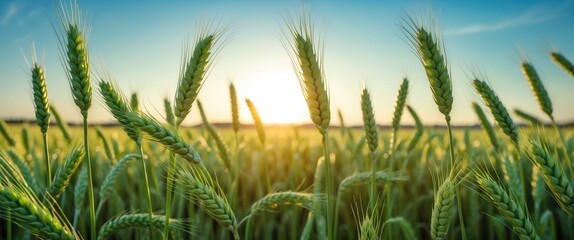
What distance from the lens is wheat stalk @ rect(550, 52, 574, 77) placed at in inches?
143

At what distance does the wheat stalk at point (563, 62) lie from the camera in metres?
3.63

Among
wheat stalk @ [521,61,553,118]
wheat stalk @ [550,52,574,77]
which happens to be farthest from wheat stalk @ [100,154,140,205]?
wheat stalk @ [550,52,574,77]

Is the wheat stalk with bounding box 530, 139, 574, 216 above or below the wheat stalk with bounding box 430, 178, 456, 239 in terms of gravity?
above

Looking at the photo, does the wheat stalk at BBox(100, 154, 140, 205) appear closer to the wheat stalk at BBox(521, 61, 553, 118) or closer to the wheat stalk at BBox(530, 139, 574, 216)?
the wheat stalk at BBox(530, 139, 574, 216)

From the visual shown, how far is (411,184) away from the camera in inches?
228

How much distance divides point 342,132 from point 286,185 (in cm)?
125

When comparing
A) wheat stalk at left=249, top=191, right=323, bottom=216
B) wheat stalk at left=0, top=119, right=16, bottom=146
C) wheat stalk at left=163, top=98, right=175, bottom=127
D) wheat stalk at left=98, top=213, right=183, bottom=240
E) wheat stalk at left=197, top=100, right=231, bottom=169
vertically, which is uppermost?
wheat stalk at left=163, top=98, right=175, bottom=127

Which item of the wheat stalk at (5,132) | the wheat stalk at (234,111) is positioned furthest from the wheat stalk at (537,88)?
the wheat stalk at (5,132)

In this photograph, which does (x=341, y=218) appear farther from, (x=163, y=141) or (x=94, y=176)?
(x=163, y=141)

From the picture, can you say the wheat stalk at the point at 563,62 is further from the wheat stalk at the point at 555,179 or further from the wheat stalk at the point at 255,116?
the wheat stalk at the point at 255,116

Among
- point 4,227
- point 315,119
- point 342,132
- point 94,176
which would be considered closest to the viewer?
point 315,119

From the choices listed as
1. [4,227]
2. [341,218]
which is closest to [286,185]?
[341,218]

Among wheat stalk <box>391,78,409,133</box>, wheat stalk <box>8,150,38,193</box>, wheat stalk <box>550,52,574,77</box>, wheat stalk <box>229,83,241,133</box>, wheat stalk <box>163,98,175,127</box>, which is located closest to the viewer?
wheat stalk <box>8,150,38,193</box>

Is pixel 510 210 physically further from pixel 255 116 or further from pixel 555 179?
pixel 255 116
